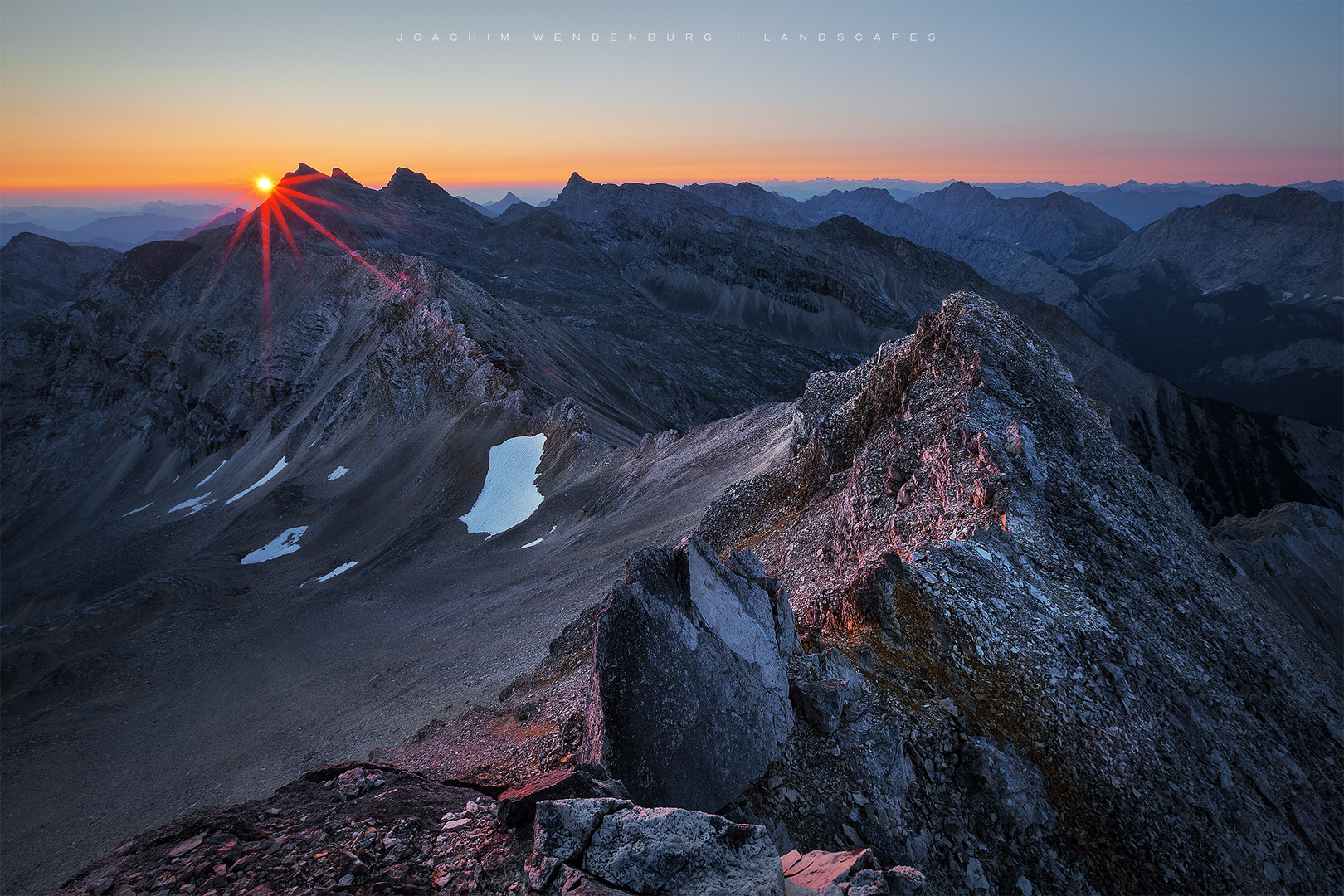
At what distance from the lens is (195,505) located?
71562mm

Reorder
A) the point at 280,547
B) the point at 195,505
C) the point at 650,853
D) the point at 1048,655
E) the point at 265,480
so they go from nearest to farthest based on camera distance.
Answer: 1. the point at 650,853
2. the point at 1048,655
3. the point at 280,547
4. the point at 265,480
5. the point at 195,505

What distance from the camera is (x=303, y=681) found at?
107 ft

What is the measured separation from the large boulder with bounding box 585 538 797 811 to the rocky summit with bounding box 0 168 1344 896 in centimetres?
6

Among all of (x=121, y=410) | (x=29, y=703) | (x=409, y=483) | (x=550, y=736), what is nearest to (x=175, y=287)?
(x=121, y=410)

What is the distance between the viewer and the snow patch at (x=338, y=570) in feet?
145

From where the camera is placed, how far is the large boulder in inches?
398

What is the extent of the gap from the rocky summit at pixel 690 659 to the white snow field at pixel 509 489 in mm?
285

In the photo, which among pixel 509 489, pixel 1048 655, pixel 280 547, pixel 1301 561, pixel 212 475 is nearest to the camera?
pixel 1048 655

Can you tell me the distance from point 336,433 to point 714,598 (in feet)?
216

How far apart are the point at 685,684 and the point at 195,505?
8166 centimetres

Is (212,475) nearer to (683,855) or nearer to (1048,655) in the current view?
(683,855)

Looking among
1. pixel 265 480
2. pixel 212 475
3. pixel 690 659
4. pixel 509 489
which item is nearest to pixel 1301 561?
pixel 509 489

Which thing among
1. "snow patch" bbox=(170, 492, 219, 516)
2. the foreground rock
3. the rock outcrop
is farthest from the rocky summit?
"snow patch" bbox=(170, 492, 219, 516)

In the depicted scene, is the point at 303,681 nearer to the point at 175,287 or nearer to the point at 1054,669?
the point at 1054,669
